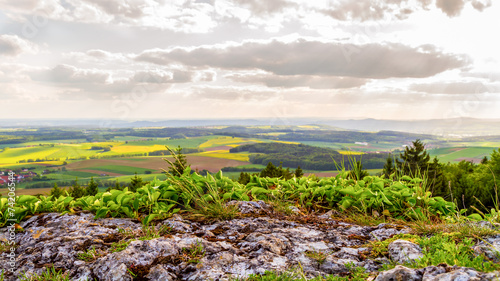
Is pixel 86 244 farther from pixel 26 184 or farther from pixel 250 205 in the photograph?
pixel 26 184

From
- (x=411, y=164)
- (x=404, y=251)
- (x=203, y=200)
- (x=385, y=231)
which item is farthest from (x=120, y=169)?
(x=404, y=251)

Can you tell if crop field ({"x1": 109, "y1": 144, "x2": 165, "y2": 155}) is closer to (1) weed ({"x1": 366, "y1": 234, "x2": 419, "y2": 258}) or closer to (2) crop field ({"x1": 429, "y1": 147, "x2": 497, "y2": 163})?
(2) crop field ({"x1": 429, "y1": 147, "x2": 497, "y2": 163})

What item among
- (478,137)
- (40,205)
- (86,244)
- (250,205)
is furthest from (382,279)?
(478,137)

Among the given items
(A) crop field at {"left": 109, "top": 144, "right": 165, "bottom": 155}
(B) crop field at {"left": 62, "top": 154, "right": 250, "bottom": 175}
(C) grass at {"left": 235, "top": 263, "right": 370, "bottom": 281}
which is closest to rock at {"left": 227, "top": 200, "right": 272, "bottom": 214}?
(C) grass at {"left": 235, "top": 263, "right": 370, "bottom": 281}

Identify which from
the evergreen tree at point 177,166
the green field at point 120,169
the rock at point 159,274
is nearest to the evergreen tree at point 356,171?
the evergreen tree at point 177,166

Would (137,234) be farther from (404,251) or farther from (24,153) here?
(24,153)

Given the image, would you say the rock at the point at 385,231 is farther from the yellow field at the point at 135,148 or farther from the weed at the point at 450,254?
the yellow field at the point at 135,148
